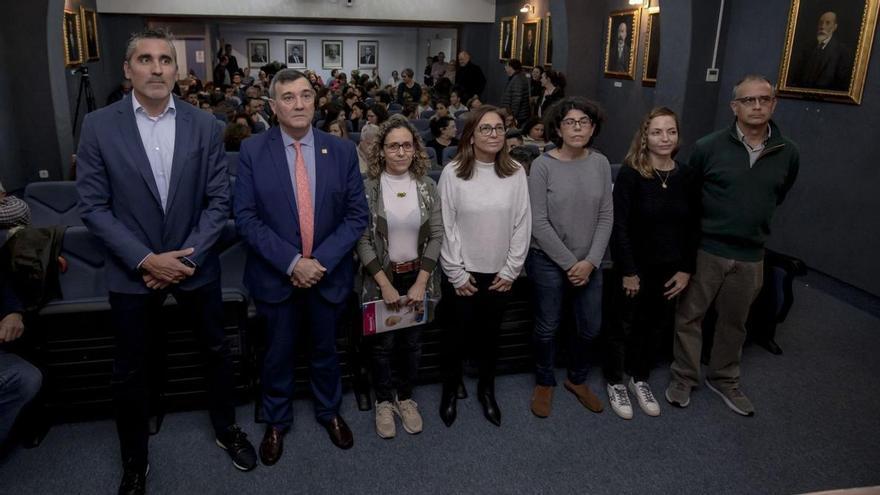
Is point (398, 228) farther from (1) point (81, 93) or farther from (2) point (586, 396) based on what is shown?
(1) point (81, 93)

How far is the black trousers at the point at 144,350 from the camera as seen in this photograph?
7.64 feet

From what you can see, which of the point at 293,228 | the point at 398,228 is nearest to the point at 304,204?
the point at 293,228

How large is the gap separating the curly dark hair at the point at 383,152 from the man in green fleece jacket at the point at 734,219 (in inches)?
55.4

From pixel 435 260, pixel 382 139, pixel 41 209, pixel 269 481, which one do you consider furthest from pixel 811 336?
pixel 41 209

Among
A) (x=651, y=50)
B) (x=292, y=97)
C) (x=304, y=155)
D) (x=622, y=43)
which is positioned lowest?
(x=304, y=155)

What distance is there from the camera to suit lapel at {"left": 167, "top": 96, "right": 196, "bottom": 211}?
2283mm

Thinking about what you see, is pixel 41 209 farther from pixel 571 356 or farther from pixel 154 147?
pixel 571 356

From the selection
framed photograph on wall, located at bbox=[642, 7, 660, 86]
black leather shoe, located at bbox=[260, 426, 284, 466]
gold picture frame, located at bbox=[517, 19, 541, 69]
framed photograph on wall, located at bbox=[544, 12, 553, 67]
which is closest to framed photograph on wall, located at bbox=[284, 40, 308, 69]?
gold picture frame, located at bbox=[517, 19, 541, 69]

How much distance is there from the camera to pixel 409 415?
118 inches

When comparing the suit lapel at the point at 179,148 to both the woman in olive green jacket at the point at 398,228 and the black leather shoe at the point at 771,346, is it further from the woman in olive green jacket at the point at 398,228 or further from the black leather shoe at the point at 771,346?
the black leather shoe at the point at 771,346

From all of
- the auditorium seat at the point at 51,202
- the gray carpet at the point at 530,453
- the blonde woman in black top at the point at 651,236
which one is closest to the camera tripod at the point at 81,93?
the auditorium seat at the point at 51,202

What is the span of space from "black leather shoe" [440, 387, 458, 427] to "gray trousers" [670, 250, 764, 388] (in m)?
1.25

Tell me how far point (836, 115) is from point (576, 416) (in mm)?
3895

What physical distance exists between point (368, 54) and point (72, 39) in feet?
46.2
